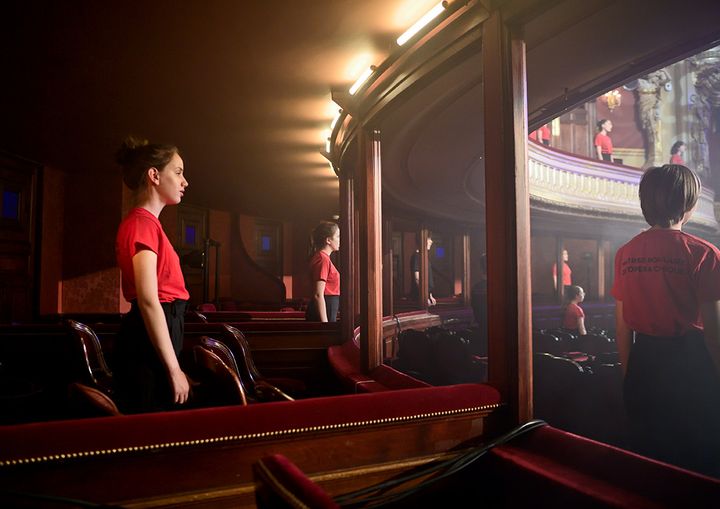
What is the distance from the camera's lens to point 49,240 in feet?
21.6

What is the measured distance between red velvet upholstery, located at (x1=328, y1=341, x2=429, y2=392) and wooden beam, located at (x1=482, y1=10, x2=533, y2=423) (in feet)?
1.25

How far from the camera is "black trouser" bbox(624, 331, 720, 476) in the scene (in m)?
1.61

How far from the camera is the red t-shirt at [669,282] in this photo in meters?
1.70

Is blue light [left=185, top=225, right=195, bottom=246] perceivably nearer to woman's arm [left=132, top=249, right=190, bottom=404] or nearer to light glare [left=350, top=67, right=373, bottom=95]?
light glare [left=350, top=67, right=373, bottom=95]

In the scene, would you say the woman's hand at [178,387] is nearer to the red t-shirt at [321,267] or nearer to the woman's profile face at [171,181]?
the woman's profile face at [171,181]

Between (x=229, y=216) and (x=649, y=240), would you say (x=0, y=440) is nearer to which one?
(x=649, y=240)

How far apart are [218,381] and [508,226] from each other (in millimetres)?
1093

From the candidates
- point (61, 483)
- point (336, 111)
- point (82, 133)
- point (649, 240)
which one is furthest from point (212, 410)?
point (82, 133)

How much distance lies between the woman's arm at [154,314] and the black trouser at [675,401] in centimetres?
151

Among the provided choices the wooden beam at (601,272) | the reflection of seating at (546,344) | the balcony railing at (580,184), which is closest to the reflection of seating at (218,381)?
the reflection of seating at (546,344)

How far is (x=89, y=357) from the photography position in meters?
2.81

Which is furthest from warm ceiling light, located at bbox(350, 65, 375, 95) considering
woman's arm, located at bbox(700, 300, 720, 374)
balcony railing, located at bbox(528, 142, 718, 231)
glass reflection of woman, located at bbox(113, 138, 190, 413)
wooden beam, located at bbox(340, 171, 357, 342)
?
balcony railing, located at bbox(528, 142, 718, 231)

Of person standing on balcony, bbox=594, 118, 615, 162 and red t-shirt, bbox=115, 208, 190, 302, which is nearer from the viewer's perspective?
red t-shirt, bbox=115, 208, 190, 302

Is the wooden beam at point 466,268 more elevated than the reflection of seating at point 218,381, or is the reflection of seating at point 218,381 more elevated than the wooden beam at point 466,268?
the wooden beam at point 466,268
